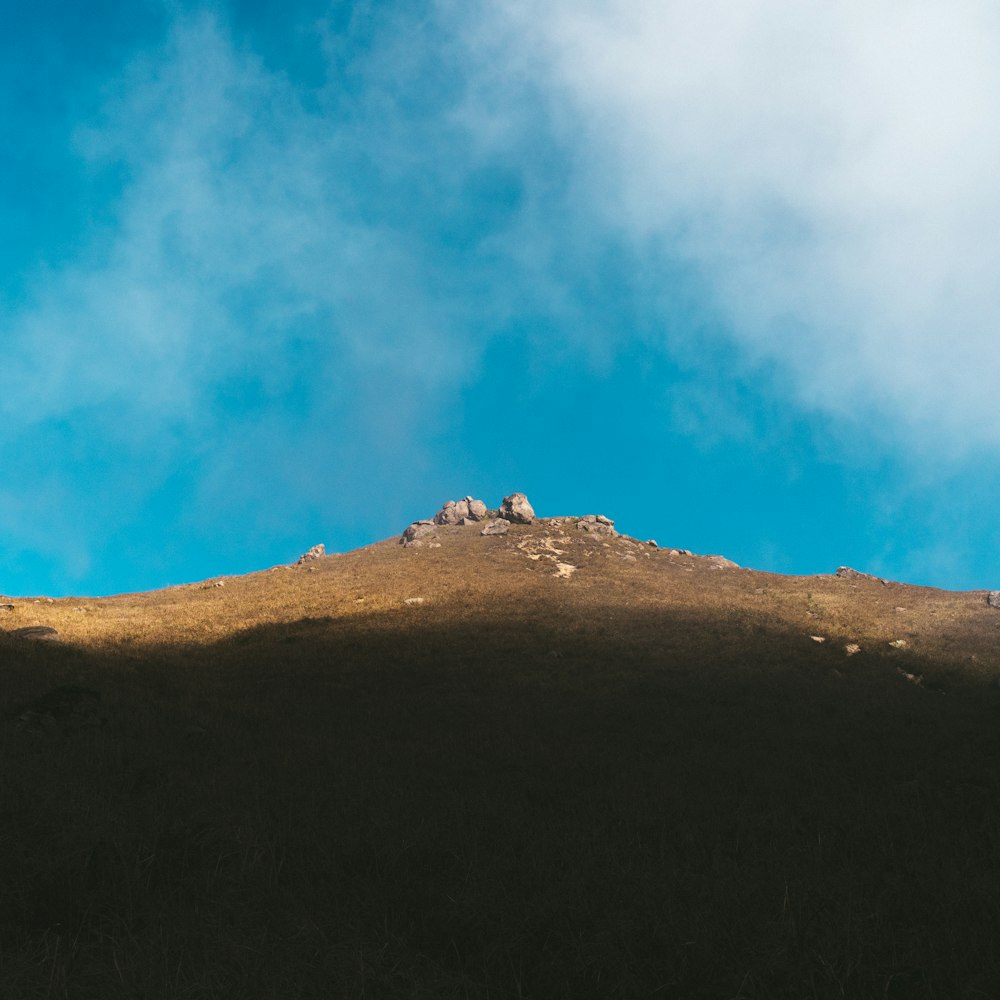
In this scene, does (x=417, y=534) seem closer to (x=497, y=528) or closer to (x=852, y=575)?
(x=497, y=528)

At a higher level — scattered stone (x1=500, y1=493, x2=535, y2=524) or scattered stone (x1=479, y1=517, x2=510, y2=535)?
scattered stone (x1=500, y1=493, x2=535, y2=524)

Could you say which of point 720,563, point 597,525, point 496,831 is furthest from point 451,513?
point 496,831

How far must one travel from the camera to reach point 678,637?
95.6ft

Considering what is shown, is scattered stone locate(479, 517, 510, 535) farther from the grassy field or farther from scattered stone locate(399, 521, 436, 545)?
the grassy field

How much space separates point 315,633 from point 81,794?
23.4 m

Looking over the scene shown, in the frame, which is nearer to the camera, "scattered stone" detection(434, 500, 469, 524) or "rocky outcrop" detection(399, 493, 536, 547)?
"rocky outcrop" detection(399, 493, 536, 547)

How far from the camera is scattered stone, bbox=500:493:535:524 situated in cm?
7038

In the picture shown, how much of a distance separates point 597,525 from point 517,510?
9427 millimetres

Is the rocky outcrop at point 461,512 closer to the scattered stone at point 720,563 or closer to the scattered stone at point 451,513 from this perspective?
the scattered stone at point 451,513

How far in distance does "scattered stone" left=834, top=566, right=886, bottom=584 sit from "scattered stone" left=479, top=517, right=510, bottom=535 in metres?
32.6

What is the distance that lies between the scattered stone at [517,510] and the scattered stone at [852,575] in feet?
104

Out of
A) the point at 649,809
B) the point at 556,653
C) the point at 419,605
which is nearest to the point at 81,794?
the point at 649,809

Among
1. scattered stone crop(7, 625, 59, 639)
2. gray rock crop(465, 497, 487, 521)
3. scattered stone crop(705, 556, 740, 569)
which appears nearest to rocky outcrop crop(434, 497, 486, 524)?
gray rock crop(465, 497, 487, 521)

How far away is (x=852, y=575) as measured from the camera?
57000 millimetres
